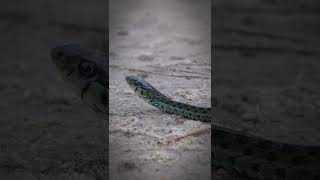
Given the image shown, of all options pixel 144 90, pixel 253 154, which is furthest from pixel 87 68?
pixel 253 154

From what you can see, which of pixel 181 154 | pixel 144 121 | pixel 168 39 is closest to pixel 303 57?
pixel 168 39

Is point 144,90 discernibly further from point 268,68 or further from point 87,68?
point 268,68

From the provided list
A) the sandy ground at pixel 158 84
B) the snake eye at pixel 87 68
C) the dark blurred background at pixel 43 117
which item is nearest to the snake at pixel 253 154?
the snake eye at pixel 87 68

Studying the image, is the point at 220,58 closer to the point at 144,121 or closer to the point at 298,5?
the point at 144,121

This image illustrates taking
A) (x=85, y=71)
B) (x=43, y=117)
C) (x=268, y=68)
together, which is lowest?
(x=43, y=117)

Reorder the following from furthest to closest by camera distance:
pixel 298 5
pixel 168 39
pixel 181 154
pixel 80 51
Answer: pixel 298 5 < pixel 168 39 < pixel 80 51 < pixel 181 154

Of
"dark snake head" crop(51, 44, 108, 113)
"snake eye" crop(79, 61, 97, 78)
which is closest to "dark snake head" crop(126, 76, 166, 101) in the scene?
"dark snake head" crop(51, 44, 108, 113)

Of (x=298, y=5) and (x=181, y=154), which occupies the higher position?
(x=298, y=5)
